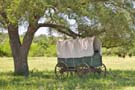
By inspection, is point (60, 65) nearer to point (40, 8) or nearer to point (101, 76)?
point (101, 76)

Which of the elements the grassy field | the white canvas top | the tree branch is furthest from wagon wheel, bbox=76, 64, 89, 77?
the tree branch

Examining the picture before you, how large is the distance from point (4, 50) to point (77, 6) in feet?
144

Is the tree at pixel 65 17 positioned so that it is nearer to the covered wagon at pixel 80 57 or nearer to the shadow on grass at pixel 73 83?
the covered wagon at pixel 80 57

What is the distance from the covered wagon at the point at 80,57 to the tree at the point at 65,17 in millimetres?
885

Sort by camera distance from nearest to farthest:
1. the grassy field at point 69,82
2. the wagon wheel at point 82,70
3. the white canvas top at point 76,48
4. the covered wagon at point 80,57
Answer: the grassy field at point 69,82
the wagon wheel at point 82,70
the covered wagon at point 80,57
the white canvas top at point 76,48

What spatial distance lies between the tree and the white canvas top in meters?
0.83

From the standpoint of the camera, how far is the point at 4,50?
60.4 metres

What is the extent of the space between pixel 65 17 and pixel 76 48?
2.63 metres

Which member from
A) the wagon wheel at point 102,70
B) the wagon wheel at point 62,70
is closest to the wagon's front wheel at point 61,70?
the wagon wheel at point 62,70

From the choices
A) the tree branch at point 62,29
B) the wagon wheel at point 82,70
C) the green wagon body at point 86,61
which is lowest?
the wagon wheel at point 82,70

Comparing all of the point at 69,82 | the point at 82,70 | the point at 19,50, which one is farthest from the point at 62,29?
the point at 69,82

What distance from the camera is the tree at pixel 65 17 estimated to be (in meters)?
16.7

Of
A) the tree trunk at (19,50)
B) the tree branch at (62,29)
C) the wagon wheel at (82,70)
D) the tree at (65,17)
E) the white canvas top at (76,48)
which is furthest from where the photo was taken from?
the tree trunk at (19,50)

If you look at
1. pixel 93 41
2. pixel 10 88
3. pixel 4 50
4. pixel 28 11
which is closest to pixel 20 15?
pixel 28 11
